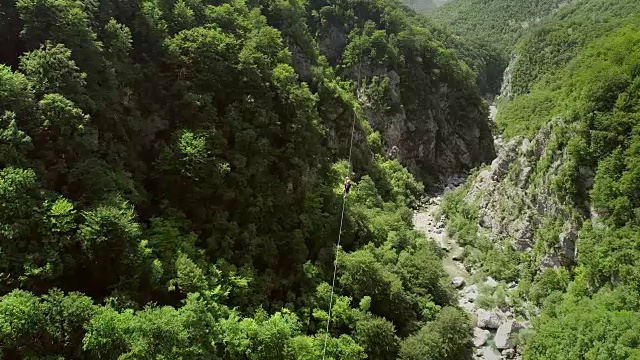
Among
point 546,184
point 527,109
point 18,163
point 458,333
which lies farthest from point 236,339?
point 527,109

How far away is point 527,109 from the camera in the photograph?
60.4 m

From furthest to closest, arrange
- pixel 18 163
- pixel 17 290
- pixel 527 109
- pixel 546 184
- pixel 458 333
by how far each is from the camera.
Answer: pixel 527 109 → pixel 546 184 → pixel 458 333 → pixel 18 163 → pixel 17 290

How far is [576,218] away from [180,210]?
27.0m

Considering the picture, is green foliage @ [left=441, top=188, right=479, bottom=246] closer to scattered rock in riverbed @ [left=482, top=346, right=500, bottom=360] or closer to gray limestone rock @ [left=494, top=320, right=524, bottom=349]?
gray limestone rock @ [left=494, top=320, right=524, bottom=349]

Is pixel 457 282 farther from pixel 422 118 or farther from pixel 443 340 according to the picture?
pixel 422 118

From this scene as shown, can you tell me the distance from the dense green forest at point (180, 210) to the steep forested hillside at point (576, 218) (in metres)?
6.37

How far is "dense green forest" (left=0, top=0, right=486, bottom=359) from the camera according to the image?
64.1 feet

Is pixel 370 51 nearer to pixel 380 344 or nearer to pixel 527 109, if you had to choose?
pixel 527 109

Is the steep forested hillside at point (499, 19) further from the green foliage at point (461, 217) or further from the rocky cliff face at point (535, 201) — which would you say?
the rocky cliff face at point (535, 201)

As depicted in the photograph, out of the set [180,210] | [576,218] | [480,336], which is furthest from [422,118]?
[180,210]

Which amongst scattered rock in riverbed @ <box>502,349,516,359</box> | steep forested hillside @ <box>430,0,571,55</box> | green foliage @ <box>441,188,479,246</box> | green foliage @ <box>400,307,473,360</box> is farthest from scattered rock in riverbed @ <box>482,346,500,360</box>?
steep forested hillside @ <box>430,0,571,55</box>

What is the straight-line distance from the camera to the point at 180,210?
27.0 m

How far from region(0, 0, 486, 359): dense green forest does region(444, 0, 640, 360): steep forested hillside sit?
20.9ft

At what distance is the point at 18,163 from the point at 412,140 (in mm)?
51825
